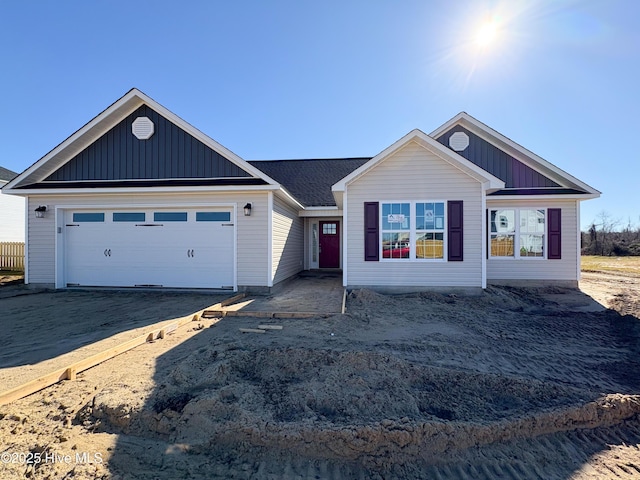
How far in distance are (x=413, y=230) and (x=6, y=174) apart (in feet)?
83.8

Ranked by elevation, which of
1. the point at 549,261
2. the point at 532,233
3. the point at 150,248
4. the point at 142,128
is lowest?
the point at 549,261

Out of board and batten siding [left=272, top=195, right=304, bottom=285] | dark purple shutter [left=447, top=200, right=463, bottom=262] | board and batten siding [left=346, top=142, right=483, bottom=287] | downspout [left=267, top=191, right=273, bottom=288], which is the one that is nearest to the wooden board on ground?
downspout [left=267, top=191, right=273, bottom=288]

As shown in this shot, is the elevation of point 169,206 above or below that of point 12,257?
above

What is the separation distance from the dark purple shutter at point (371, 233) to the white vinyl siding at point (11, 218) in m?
20.1

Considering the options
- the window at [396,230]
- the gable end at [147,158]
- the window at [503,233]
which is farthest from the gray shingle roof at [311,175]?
the window at [503,233]

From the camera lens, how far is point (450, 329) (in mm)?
6230

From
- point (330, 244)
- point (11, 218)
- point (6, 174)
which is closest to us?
point (330, 244)

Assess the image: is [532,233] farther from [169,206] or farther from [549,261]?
[169,206]

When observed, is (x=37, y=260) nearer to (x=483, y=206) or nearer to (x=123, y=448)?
(x=123, y=448)

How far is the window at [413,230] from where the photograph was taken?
30.4 ft

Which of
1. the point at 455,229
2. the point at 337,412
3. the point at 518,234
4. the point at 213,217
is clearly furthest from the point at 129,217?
the point at 518,234

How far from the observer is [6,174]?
808 inches

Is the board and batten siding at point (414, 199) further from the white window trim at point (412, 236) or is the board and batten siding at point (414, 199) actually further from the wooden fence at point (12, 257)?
the wooden fence at point (12, 257)

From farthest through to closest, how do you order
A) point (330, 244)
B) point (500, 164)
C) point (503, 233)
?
point (330, 244) < point (500, 164) < point (503, 233)
